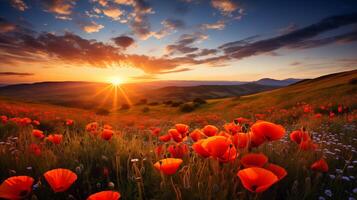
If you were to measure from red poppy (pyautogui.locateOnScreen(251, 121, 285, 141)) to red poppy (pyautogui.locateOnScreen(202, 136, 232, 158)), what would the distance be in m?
0.47

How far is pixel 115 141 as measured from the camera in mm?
4227

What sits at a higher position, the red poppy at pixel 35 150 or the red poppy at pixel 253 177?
the red poppy at pixel 253 177

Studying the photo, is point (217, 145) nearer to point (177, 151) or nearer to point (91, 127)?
point (177, 151)

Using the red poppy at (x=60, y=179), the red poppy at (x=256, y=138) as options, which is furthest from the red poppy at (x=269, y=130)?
the red poppy at (x=60, y=179)

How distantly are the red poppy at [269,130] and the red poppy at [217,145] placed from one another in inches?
18.6

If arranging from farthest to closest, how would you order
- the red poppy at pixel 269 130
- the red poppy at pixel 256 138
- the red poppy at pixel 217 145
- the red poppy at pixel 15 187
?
the red poppy at pixel 256 138, the red poppy at pixel 269 130, the red poppy at pixel 217 145, the red poppy at pixel 15 187

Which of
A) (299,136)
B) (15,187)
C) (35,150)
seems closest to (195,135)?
(299,136)

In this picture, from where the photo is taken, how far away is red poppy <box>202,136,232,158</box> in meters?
1.79

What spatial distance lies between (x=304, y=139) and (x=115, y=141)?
3047 millimetres

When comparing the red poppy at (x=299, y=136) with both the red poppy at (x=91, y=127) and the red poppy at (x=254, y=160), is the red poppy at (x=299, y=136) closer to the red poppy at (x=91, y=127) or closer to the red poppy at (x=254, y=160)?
the red poppy at (x=254, y=160)

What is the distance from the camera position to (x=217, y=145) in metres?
1.80

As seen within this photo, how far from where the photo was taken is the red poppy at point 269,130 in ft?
6.83

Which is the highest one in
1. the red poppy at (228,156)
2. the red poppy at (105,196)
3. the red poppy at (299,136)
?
the red poppy at (105,196)

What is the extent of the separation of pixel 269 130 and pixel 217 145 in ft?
2.02
